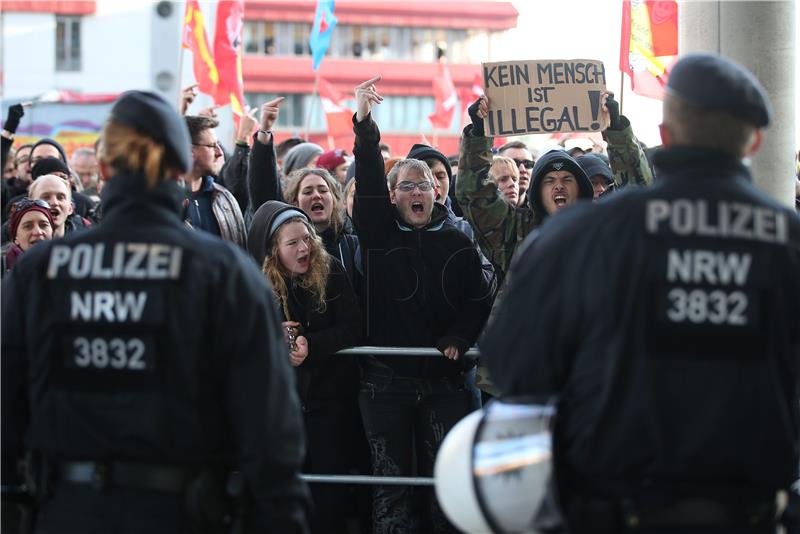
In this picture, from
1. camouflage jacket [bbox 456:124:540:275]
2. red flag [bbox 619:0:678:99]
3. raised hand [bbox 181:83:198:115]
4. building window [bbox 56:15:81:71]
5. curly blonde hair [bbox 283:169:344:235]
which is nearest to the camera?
camouflage jacket [bbox 456:124:540:275]

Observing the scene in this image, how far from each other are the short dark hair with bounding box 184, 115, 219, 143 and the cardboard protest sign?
1608 millimetres

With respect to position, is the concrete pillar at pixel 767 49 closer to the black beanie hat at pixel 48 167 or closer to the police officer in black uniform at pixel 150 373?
the police officer in black uniform at pixel 150 373

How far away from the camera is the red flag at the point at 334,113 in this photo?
16.7m

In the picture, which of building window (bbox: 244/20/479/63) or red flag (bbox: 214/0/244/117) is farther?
building window (bbox: 244/20/479/63)

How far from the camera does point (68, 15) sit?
67.3 m

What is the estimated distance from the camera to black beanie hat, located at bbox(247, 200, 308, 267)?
23.1ft

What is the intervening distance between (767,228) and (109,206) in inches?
75.5

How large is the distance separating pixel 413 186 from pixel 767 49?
1970 millimetres

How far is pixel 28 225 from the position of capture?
7.53 m

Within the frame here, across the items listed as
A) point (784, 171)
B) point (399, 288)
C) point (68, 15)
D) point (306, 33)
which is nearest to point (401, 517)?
point (399, 288)

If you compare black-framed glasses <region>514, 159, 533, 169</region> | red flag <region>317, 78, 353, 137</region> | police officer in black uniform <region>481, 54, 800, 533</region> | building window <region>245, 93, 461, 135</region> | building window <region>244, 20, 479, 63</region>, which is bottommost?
police officer in black uniform <region>481, 54, 800, 533</region>

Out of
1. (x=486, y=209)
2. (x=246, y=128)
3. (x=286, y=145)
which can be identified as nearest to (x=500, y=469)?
(x=486, y=209)

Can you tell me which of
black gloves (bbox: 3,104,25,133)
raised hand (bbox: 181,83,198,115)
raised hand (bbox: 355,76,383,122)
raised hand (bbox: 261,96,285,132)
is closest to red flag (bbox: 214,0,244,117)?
raised hand (bbox: 181,83,198,115)

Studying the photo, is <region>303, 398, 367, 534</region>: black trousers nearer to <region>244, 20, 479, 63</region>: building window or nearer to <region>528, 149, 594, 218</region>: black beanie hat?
<region>528, 149, 594, 218</region>: black beanie hat
